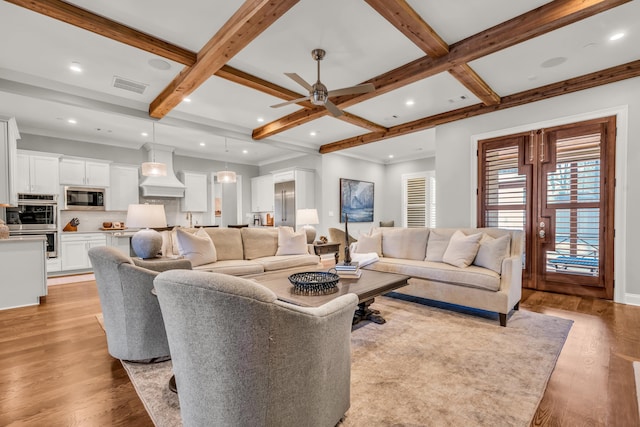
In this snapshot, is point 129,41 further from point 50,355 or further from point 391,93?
point 391,93

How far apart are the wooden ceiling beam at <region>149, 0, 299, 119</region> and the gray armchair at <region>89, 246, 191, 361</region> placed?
2085 mm

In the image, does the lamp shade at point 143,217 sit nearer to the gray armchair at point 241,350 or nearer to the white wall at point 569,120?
the gray armchair at point 241,350

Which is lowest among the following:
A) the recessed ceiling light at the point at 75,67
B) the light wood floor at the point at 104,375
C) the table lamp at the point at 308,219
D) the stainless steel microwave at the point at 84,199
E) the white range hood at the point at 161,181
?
the light wood floor at the point at 104,375

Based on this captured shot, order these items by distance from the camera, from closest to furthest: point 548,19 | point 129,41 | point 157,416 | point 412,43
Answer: point 157,416 → point 548,19 → point 129,41 → point 412,43

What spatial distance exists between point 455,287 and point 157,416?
290cm

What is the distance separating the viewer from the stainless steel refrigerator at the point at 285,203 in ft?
23.4

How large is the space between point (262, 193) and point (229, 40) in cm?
587

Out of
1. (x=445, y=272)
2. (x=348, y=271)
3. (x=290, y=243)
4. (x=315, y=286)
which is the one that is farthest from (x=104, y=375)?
(x=445, y=272)

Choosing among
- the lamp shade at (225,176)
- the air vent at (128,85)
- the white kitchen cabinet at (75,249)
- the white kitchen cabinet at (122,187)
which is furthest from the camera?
→ the white kitchen cabinet at (122,187)

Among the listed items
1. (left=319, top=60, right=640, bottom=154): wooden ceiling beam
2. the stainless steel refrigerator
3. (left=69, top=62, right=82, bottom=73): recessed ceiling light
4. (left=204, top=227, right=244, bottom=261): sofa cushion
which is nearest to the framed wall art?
the stainless steel refrigerator

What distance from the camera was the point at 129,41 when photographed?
2.81 metres

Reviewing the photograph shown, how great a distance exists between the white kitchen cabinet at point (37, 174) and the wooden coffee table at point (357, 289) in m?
5.27

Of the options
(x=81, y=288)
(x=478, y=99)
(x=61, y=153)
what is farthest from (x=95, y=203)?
(x=478, y=99)

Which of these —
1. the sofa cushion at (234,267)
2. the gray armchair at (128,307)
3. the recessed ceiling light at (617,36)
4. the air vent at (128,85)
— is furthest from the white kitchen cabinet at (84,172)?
Answer: the recessed ceiling light at (617,36)
